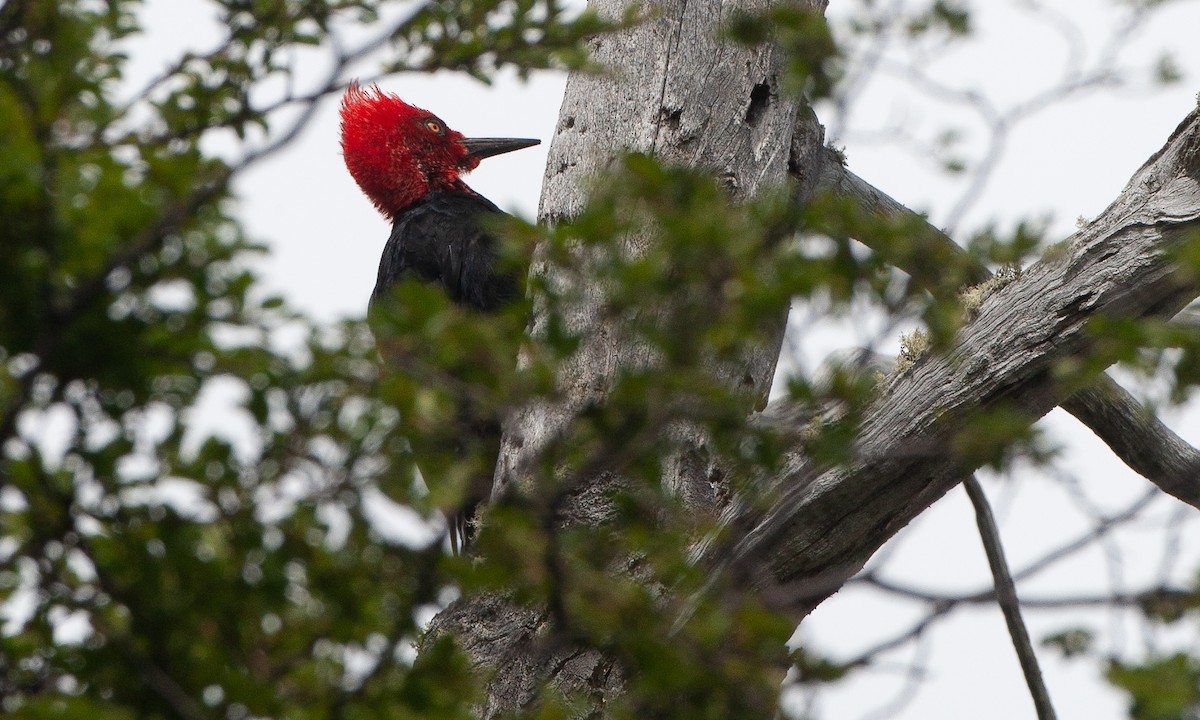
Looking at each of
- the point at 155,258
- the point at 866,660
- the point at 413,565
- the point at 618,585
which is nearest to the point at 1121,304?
the point at 866,660

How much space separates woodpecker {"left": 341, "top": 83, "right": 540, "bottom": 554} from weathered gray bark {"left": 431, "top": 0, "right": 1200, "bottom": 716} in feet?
4.18

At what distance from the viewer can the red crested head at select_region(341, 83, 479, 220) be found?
509cm

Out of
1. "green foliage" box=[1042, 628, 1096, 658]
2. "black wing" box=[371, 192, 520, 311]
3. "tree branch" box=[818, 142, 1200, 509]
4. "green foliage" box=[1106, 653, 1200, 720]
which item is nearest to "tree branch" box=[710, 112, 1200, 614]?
"tree branch" box=[818, 142, 1200, 509]

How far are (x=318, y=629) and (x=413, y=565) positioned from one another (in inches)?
A: 5.2

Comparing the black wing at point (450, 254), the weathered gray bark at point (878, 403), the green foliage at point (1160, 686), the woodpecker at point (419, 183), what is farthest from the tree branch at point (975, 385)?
the woodpecker at point (419, 183)

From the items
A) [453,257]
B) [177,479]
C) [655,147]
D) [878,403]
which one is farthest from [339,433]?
[453,257]

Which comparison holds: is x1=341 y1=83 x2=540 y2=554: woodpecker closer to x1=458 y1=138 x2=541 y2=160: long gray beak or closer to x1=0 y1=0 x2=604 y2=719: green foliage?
x1=458 y1=138 x2=541 y2=160: long gray beak

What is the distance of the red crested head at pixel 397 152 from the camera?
5090mm

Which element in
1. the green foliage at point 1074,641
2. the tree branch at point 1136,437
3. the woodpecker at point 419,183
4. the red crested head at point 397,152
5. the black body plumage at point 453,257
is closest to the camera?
the green foliage at point 1074,641

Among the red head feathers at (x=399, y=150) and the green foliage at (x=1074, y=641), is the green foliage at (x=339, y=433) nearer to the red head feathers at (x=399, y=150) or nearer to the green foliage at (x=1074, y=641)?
the green foliage at (x=1074, y=641)

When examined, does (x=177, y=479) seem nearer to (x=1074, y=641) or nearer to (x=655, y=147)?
(x=1074, y=641)

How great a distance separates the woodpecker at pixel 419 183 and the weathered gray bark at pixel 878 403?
127 cm

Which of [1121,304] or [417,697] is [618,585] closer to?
[417,697]

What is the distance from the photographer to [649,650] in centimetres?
131
